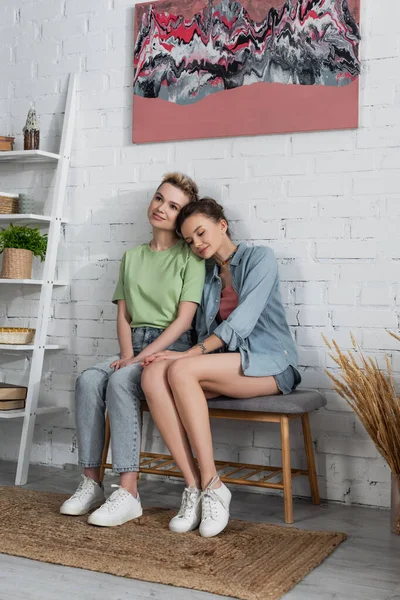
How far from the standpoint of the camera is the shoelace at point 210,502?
8.17ft

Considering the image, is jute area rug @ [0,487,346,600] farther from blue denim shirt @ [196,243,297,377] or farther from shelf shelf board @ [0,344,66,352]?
shelf shelf board @ [0,344,66,352]

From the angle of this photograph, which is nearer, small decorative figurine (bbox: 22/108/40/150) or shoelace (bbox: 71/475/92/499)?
shoelace (bbox: 71/475/92/499)

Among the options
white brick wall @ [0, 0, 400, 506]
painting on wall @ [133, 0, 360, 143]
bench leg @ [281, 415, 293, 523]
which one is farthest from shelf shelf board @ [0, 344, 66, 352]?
bench leg @ [281, 415, 293, 523]

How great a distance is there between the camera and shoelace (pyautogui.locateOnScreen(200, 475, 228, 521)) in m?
2.49

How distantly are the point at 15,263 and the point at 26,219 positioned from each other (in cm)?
25

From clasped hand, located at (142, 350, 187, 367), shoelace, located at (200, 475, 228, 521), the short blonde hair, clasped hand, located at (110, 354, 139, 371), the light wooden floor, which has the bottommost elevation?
the light wooden floor

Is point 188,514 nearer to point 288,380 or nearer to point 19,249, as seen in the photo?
point 288,380

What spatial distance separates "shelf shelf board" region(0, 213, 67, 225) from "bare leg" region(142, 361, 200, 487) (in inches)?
44.1

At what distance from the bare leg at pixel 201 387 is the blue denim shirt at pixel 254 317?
0.07m

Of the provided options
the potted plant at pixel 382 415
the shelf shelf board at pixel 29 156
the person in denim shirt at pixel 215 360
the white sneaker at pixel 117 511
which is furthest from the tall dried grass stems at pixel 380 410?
the shelf shelf board at pixel 29 156

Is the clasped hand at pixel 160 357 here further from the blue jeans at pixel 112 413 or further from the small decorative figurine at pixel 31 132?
the small decorative figurine at pixel 31 132

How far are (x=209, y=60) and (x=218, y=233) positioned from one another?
778mm

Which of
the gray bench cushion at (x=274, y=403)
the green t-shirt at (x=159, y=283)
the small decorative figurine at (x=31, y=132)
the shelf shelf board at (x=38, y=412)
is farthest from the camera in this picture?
the small decorative figurine at (x=31, y=132)

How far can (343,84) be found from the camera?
299 centimetres
